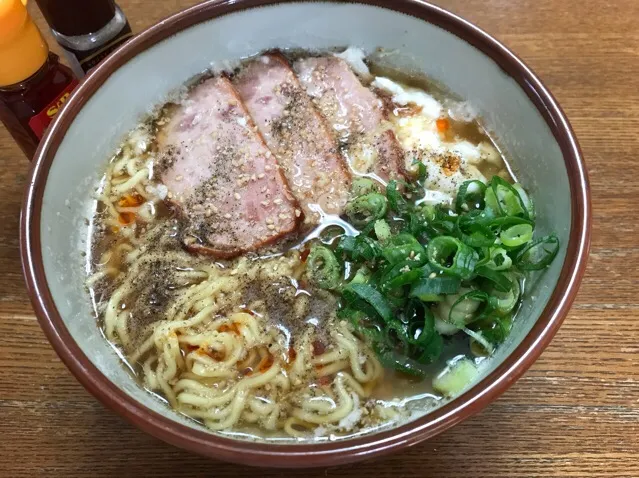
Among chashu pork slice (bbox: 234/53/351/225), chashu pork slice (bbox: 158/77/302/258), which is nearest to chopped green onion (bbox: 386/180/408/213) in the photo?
chashu pork slice (bbox: 234/53/351/225)

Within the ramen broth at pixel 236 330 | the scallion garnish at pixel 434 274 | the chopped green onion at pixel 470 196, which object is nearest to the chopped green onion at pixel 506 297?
the scallion garnish at pixel 434 274

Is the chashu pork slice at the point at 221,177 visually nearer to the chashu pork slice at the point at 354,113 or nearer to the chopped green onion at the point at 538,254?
the chashu pork slice at the point at 354,113

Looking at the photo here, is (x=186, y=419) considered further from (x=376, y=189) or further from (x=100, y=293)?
(x=376, y=189)

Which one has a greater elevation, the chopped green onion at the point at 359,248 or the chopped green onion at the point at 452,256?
the chopped green onion at the point at 452,256

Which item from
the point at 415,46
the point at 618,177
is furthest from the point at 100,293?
the point at 618,177

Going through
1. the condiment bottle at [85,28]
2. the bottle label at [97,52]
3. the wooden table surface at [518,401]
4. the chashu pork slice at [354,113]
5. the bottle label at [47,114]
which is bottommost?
the wooden table surface at [518,401]

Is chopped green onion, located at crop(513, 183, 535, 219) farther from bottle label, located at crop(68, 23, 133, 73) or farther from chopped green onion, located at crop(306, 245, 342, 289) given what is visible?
bottle label, located at crop(68, 23, 133, 73)

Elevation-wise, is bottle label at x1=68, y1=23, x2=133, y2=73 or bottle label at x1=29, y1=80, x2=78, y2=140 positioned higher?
bottle label at x1=68, y1=23, x2=133, y2=73
